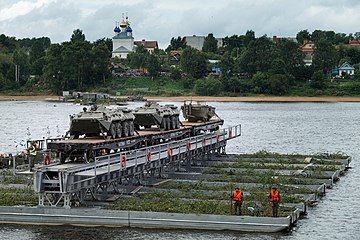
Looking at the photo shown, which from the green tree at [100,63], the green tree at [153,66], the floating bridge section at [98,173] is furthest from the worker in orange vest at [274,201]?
the green tree at [100,63]

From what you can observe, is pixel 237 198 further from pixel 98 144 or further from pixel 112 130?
pixel 112 130

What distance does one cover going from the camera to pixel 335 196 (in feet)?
148

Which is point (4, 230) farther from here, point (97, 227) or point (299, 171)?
point (299, 171)

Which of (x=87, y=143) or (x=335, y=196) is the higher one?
(x=87, y=143)

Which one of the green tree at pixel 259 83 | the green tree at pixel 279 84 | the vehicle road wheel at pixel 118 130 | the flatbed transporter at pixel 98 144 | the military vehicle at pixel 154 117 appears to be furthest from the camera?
the green tree at pixel 259 83

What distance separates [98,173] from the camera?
117 ft

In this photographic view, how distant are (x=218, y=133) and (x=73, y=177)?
2557cm

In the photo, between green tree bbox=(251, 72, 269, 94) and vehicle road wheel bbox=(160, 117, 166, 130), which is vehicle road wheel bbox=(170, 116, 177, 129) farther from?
green tree bbox=(251, 72, 269, 94)

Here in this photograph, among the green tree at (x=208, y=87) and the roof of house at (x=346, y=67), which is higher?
the roof of house at (x=346, y=67)

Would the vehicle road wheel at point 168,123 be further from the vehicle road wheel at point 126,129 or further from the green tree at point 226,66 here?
the green tree at point 226,66

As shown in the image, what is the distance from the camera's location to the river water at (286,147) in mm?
33875

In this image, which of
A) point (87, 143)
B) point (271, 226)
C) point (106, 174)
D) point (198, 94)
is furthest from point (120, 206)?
point (198, 94)

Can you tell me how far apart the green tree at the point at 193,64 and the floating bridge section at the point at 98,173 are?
14583 centimetres

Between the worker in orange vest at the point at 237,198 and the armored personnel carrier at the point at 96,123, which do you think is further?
the armored personnel carrier at the point at 96,123
